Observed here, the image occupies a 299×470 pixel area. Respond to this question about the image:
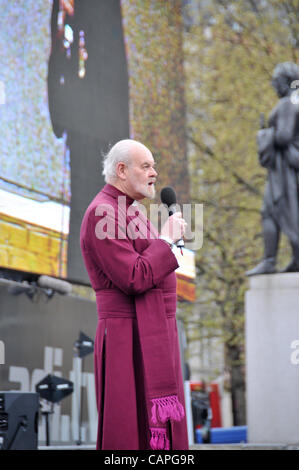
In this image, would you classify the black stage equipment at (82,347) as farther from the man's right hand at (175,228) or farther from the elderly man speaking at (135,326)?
the man's right hand at (175,228)

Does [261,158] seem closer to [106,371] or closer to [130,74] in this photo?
[130,74]

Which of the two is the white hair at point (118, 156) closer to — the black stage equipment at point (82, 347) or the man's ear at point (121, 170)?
the man's ear at point (121, 170)

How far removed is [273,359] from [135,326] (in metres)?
5.52

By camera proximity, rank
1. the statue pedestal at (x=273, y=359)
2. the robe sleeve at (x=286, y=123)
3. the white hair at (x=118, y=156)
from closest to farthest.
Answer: the white hair at (x=118, y=156) < the statue pedestal at (x=273, y=359) < the robe sleeve at (x=286, y=123)

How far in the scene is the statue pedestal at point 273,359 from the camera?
7844mm

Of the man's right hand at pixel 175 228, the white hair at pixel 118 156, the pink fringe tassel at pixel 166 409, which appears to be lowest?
the pink fringe tassel at pixel 166 409

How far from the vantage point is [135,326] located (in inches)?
108

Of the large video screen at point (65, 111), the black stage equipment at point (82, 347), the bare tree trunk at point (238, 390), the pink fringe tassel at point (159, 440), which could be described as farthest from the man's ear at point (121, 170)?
the bare tree trunk at point (238, 390)

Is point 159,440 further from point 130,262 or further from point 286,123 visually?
point 286,123

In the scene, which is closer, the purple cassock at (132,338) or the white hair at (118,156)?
the purple cassock at (132,338)

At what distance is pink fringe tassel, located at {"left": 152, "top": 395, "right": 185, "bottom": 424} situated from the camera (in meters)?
2.60

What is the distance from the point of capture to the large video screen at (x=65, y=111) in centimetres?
673

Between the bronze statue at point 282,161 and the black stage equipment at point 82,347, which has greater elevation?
the bronze statue at point 282,161

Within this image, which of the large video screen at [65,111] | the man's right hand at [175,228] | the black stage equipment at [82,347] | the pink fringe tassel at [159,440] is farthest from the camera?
the black stage equipment at [82,347]
